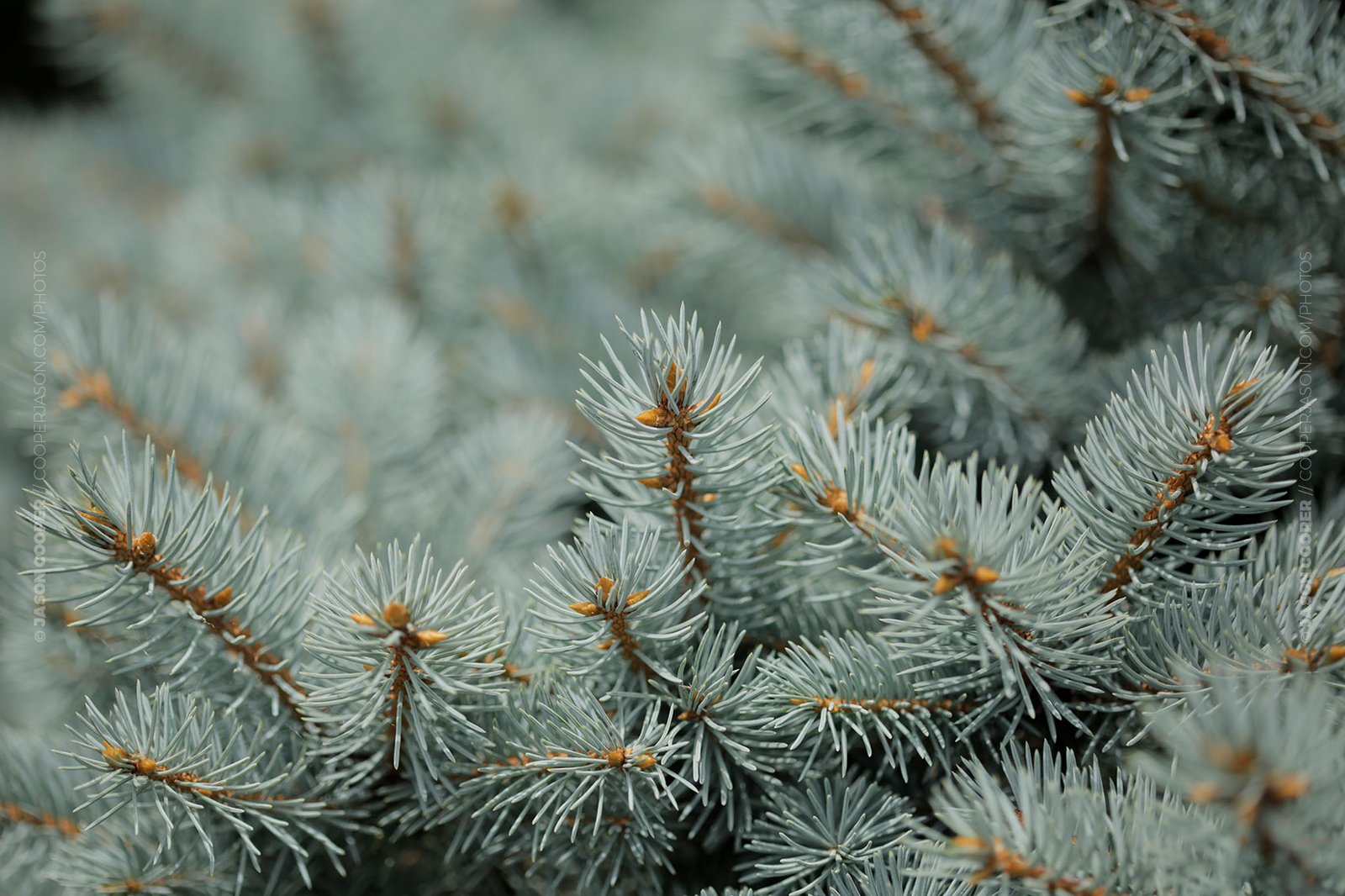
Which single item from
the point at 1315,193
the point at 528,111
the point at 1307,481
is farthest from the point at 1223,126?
the point at 528,111

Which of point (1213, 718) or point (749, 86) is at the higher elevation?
point (749, 86)

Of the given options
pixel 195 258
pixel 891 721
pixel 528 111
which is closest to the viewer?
pixel 891 721

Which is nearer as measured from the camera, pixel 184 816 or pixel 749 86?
pixel 184 816

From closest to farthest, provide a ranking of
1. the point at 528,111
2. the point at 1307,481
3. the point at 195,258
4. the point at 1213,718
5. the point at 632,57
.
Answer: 1. the point at 1213,718
2. the point at 1307,481
3. the point at 195,258
4. the point at 528,111
5. the point at 632,57

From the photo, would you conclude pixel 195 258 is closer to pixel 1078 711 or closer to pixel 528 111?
pixel 528 111

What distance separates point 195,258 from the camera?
701 mm

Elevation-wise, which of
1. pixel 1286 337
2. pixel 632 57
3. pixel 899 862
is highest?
pixel 632 57

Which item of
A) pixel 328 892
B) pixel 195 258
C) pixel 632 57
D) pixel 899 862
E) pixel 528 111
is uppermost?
pixel 632 57

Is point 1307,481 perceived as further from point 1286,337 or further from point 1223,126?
point 1223,126

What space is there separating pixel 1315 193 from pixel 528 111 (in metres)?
0.61

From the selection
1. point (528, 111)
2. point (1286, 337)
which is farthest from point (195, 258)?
point (1286, 337)

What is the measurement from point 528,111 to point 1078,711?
681 mm

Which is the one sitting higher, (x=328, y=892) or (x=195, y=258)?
(x=195, y=258)

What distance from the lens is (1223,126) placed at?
452 mm
